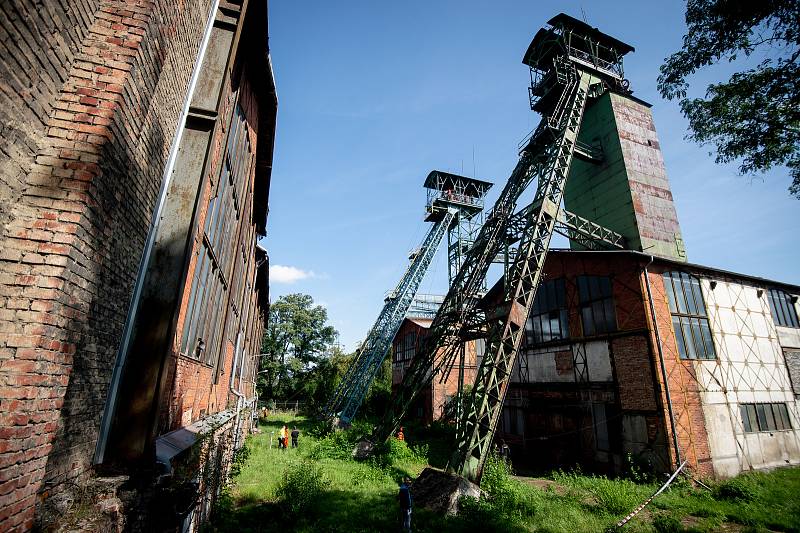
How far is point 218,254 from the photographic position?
779 centimetres

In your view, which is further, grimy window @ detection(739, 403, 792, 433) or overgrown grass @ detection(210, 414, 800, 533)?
grimy window @ detection(739, 403, 792, 433)

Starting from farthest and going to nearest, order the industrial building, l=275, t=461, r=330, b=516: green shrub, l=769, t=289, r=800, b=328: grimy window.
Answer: l=769, t=289, r=800, b=328: grimy window → the industrial building → l=275, t=461, r=330, b=516: green shrub

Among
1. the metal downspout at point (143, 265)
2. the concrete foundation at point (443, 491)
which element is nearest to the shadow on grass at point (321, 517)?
the concrete foundation at point (443, 491)

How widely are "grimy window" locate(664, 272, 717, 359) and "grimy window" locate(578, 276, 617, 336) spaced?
1.95 metres

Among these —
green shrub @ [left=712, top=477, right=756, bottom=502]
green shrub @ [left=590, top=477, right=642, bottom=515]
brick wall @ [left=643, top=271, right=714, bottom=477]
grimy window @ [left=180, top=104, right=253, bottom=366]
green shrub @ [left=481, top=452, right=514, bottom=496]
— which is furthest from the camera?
brick wall @ [left=643, top=271, right=714, bottom=477]

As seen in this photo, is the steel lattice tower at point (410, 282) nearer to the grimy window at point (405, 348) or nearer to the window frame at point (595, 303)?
the grimy window at point (405, 348)

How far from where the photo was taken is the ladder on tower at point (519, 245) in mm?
10383

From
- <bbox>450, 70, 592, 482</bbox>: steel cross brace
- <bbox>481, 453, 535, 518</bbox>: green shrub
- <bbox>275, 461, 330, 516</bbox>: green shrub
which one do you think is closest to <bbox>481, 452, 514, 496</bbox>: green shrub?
<bbox>481, 453, 535, 518</bbox>: green shrub

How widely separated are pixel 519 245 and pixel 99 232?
36.3ft

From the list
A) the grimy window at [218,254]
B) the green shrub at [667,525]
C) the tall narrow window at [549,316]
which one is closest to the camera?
the grimy window at [218,254]

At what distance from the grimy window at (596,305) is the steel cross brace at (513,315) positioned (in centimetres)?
421

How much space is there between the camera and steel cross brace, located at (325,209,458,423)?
72.7ft

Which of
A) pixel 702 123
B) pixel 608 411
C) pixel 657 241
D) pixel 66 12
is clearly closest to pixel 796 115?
pixel 702 123

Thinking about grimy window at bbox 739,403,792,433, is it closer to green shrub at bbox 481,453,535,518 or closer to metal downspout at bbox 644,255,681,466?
metal downspout at bbox 644,255,681,466
